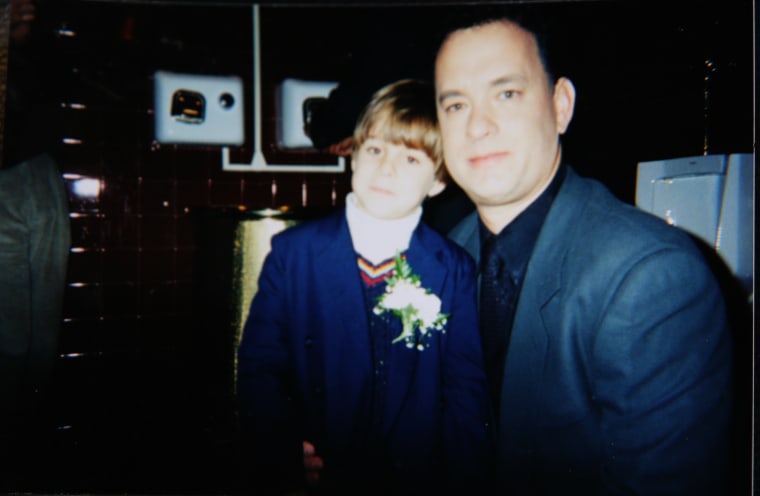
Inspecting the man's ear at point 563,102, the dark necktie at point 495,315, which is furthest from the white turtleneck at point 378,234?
the man's ear at point 563,102

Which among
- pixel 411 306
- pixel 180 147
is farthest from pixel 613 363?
pixel 180 147

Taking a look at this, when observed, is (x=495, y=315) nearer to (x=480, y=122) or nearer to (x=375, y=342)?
(x=375, y=342)

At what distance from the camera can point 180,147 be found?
1293mm

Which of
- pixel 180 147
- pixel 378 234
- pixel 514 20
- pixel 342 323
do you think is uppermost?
pixel 514 20

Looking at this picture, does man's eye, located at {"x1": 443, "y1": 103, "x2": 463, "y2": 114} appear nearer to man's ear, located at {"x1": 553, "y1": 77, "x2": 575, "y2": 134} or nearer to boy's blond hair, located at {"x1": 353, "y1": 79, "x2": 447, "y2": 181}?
boy's blond hair, located at {"x1": 353, "y1": 79, "x2": 447, "y2": 181}

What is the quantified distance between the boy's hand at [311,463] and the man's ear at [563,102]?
1212 mm

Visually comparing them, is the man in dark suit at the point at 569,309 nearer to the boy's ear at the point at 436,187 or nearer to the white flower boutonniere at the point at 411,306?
the boy's ear at the point at 436,187

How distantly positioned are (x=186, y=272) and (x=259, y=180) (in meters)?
0.42

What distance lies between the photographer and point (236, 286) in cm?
123

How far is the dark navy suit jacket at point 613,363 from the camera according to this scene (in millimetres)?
963

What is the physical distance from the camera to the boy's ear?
1233 millimetres

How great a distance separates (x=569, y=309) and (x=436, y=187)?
0.52m

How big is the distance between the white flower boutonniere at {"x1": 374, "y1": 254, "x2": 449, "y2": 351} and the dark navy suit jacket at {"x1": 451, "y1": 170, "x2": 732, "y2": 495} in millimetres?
230

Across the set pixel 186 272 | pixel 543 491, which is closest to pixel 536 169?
pixel 543 491
